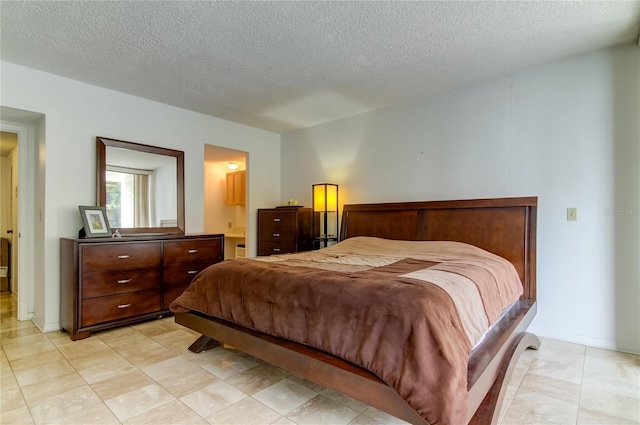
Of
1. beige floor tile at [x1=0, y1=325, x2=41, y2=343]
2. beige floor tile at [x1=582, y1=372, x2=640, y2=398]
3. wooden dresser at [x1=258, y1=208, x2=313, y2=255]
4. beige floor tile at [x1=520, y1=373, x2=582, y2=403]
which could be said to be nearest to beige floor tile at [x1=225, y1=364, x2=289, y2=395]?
beige floor tile at [x1=520, y1=373, x2=582, y2=403]

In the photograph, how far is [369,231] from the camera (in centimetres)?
372

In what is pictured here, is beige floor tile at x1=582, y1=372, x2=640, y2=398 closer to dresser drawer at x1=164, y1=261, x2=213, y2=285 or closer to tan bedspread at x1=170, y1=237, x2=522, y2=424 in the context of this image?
tan bedspread at x1=170, y1=237, x2=522, y2=424

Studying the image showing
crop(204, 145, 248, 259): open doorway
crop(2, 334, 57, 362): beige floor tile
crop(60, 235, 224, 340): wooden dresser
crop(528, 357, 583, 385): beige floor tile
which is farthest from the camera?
crop(204, 145, 248, 259): open doorway

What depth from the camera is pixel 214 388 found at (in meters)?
1.95

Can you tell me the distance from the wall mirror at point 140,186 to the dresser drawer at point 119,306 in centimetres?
69

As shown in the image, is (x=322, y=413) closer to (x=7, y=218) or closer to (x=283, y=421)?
(x=283, y=421)

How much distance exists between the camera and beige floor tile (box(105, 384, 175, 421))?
1.70 metres

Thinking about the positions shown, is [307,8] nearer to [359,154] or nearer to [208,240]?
[359,154]

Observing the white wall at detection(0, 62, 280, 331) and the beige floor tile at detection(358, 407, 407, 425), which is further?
the white wall at detection(0, 62, 280, 331)

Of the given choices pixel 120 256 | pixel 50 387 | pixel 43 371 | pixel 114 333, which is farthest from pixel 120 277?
pixel 50 387

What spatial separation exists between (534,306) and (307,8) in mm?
2749

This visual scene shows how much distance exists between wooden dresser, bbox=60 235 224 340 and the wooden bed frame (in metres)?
0.94

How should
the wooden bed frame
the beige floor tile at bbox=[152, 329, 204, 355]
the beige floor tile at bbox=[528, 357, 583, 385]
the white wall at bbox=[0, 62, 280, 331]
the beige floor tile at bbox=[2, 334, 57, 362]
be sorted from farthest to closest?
the white wall at bbox=[0, 62, 280, 331]
the beige floor tile at bbox=[152, 329, 204, 355]
the beige floor tile at bbox=[2, 334, 57, 362]
the beige floor tile at bbox=[528, 357, 583, 385]
the wooden bed frame

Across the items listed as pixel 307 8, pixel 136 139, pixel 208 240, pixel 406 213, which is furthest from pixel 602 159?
pixel 136 139
